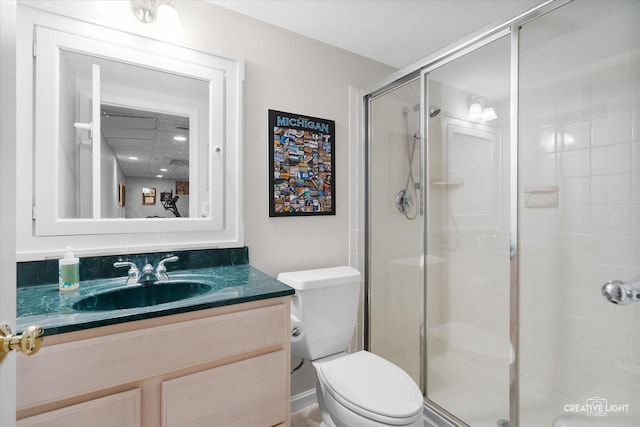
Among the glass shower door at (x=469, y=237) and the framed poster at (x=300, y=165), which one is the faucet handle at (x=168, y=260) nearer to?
the framed poster at (x=300, y=165)

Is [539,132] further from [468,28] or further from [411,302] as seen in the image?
[411,302]

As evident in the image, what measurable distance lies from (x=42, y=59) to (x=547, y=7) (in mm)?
1985

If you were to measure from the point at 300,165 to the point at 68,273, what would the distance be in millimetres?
1190

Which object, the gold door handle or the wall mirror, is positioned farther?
the wall mirror

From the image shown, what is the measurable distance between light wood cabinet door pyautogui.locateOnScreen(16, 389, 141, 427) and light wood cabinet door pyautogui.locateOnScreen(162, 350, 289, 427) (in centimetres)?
9

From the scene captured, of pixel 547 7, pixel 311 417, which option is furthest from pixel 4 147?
pixel 311 417

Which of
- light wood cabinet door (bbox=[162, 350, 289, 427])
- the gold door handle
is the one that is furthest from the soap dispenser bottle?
the gold door handle

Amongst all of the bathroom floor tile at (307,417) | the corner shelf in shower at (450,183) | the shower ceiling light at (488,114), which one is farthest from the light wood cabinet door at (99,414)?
the shower ceiling light at (488,114)

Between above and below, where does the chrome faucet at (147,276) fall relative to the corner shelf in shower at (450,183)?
below

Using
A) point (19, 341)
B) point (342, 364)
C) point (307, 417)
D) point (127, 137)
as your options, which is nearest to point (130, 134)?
point (127, 137)

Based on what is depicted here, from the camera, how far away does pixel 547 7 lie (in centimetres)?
121

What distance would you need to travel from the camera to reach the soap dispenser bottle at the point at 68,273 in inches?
46.1

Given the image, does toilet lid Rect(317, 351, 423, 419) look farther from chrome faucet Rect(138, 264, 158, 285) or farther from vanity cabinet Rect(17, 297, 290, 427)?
chrome faucet Rect(138, 264, 158, 285)

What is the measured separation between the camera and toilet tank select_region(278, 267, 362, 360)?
5.06 feet
